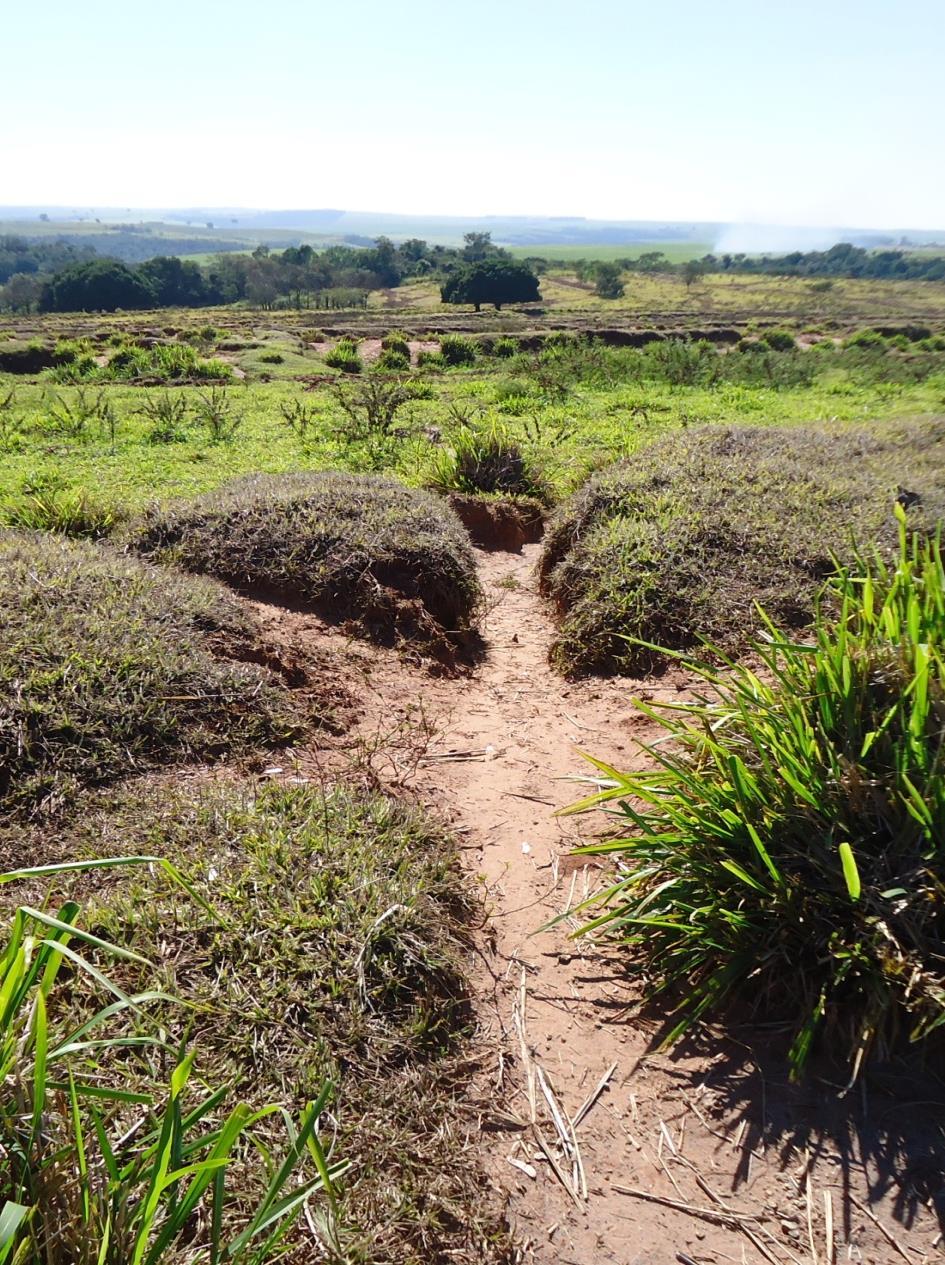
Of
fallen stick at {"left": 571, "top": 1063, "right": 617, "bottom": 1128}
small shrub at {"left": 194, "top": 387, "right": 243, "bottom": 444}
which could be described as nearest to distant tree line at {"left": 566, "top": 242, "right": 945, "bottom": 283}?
small shrub at {"left": 194, "top": 387, "right": 243, "bottom": 444}

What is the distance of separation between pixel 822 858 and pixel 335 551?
363 centimetres

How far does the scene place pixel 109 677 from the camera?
10.9 ft

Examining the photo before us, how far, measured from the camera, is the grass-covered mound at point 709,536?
4727 millimetres

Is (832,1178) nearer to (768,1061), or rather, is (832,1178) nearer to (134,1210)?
(768,1061)

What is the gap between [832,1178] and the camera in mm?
1839

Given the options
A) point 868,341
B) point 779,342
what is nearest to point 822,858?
point 779,342

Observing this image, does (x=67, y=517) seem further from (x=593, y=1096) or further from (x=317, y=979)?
(x=593, y=1096)

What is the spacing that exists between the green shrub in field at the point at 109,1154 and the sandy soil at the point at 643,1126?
22.6 inches

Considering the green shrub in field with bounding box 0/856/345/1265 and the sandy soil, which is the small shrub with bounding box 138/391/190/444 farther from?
the green shrub in field with bounding box 0/856/345/1265

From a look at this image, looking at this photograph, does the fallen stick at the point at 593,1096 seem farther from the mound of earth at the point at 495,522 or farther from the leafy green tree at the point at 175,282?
the leafy green tree at the point at 175,282

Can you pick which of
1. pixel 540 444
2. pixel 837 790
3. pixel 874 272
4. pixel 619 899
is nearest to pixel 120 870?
pixel 619 899

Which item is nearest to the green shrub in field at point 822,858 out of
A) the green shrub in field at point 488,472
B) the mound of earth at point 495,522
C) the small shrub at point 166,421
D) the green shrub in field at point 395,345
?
the mound of earth at point 495,522

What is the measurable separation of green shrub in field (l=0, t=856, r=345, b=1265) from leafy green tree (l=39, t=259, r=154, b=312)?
6342 cm

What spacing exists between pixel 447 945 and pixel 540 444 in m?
8.55
